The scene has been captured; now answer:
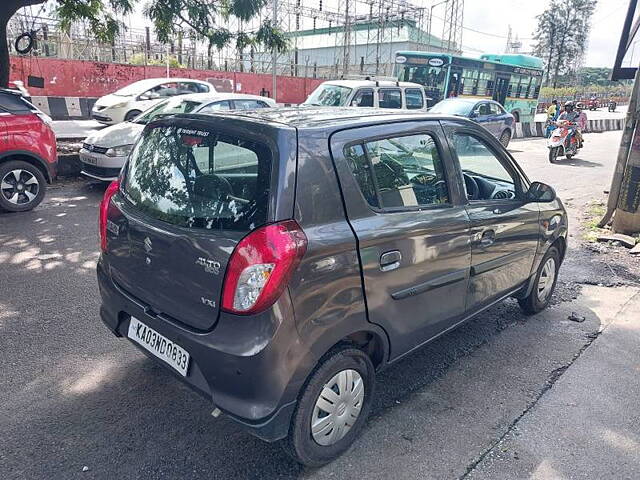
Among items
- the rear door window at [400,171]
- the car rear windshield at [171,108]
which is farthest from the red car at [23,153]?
the rear door window at [400,171]

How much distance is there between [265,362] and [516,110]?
79.7ft

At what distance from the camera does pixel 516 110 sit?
76.8ft

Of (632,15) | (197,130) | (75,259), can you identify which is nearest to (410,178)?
(197,130)

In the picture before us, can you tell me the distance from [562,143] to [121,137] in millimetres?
11870

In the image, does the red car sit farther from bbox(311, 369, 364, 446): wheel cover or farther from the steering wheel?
bbox(311, 369, 364, 446): wheel cover

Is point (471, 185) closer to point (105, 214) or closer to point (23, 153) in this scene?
point (105, 214)

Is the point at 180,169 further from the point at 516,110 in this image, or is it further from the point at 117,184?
the point at 516,110

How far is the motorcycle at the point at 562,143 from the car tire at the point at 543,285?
35.7 ft

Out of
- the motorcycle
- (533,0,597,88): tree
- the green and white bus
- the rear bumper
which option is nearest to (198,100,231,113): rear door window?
the rear bumper

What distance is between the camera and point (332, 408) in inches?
96.9

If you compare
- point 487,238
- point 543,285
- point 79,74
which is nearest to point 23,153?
point 487,238

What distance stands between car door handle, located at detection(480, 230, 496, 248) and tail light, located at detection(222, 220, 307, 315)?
1.57m

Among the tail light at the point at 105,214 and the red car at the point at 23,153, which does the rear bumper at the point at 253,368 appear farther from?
the red car at the point at 23,153

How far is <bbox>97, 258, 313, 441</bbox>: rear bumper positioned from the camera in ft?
6.91
